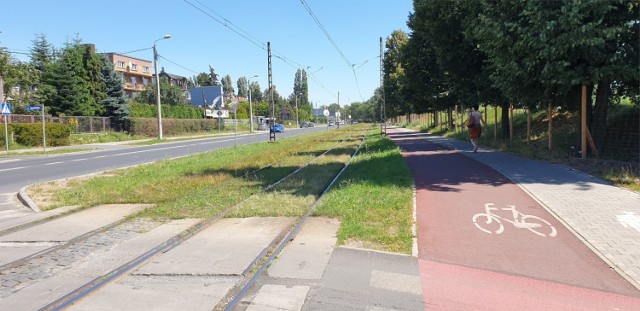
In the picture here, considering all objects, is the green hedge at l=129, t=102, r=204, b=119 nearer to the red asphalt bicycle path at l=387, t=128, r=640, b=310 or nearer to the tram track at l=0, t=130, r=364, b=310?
the tram track at l=0, t=130, r=364, b=310

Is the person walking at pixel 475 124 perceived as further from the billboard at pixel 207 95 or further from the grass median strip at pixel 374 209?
the billboard at pixel 207 95

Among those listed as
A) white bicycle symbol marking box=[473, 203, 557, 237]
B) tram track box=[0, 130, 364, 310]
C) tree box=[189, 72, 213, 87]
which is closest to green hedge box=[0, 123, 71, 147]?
tram track box=[0, 130, 364, 310]

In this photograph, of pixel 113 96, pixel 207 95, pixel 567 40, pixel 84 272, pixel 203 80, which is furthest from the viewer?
pixel 203 80

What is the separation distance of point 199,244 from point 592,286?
15.1 feet

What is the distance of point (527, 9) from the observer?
449 inches

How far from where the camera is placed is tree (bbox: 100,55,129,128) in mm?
45531

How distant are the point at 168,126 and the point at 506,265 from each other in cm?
5183

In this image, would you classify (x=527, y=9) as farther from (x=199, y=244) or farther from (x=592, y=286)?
(x=199, y=244)

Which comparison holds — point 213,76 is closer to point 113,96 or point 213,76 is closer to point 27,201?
point 113,96

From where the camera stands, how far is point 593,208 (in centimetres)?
754

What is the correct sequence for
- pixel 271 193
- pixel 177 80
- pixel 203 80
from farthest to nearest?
pixel 203 80 → pixel 177 80 → pixel 271 193

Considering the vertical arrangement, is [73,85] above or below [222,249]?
above

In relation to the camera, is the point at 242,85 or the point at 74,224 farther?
the point at 242,85

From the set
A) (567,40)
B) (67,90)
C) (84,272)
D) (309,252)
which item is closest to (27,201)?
(84,272)
